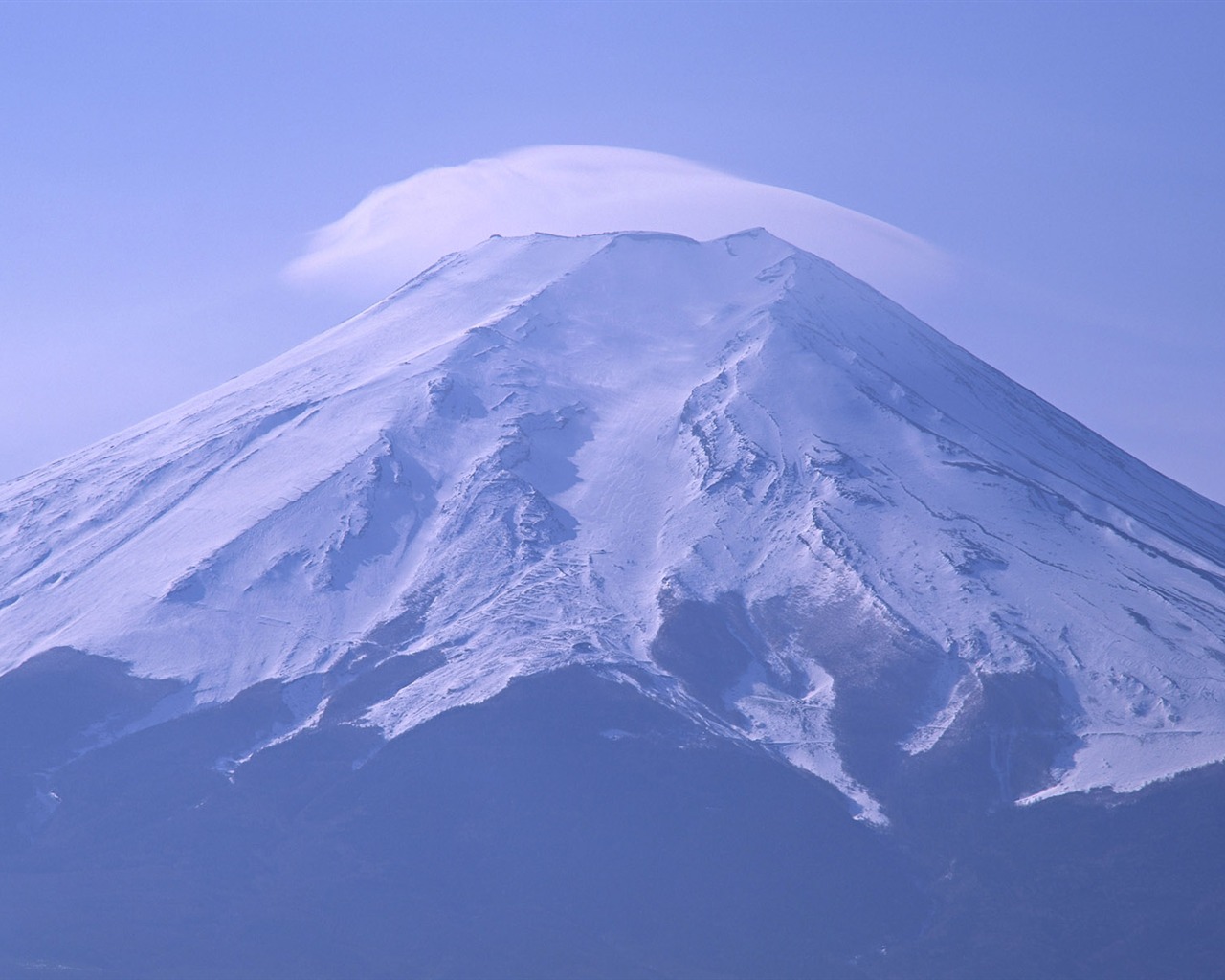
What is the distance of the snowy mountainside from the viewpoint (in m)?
73.8

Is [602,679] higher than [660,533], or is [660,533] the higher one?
[660,533]

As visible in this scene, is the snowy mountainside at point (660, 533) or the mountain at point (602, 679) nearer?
the mountain at point (602, 679)

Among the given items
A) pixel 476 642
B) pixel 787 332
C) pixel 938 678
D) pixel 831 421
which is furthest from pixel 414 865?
pixel 787 332

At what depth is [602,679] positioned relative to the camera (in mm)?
73312

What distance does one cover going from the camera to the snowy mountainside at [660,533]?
7381cm

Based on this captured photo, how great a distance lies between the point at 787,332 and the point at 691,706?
3591 cm

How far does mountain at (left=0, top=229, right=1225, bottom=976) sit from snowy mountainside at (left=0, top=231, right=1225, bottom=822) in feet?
0.83

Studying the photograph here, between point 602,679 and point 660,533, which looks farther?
point 660,533

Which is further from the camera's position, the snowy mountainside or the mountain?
the snowy mountainside

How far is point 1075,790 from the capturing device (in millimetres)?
67250

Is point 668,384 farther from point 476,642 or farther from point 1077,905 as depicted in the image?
point 1077,905

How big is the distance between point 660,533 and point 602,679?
13.4m

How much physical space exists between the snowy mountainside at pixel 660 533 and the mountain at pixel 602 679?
9.9 inches

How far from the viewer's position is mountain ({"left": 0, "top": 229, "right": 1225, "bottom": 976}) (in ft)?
210
